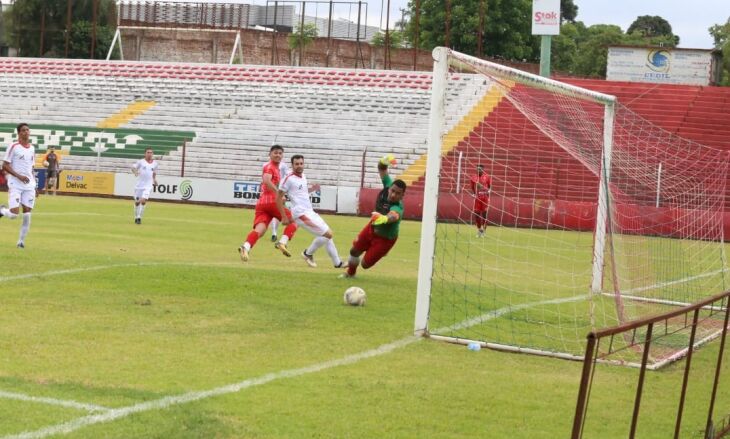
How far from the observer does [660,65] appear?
51594 millimetres

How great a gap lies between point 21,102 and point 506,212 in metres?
27.4

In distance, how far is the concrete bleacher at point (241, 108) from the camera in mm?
43188

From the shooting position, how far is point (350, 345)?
1065 centimetres

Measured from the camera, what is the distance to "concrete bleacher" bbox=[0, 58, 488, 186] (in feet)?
142

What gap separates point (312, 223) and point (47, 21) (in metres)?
53.4

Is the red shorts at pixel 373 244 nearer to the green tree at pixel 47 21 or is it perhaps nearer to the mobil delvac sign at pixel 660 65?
the mobil delvac sign at pixel 660 65

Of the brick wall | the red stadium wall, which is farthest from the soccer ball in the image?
the brick wall

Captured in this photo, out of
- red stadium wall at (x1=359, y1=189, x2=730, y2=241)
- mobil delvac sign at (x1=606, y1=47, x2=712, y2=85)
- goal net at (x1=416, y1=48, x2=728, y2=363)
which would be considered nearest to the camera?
goal net at (x1=416, y1=48, x2=728, y2=363)

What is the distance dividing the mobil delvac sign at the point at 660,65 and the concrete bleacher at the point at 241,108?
10073 mm

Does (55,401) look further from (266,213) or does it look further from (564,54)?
(564,54)

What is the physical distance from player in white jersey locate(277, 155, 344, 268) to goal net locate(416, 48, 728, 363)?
5.63 feet

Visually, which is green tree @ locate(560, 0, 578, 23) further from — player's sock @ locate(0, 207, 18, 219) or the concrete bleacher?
player's sock @ locate(0, 207, 18, 219)

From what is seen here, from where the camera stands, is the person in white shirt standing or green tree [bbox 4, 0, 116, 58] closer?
the person in white shirt standing

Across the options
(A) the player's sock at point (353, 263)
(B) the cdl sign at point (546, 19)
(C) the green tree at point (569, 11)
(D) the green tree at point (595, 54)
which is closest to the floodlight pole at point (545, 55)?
(B) the cdl sign at point (546, 19)
